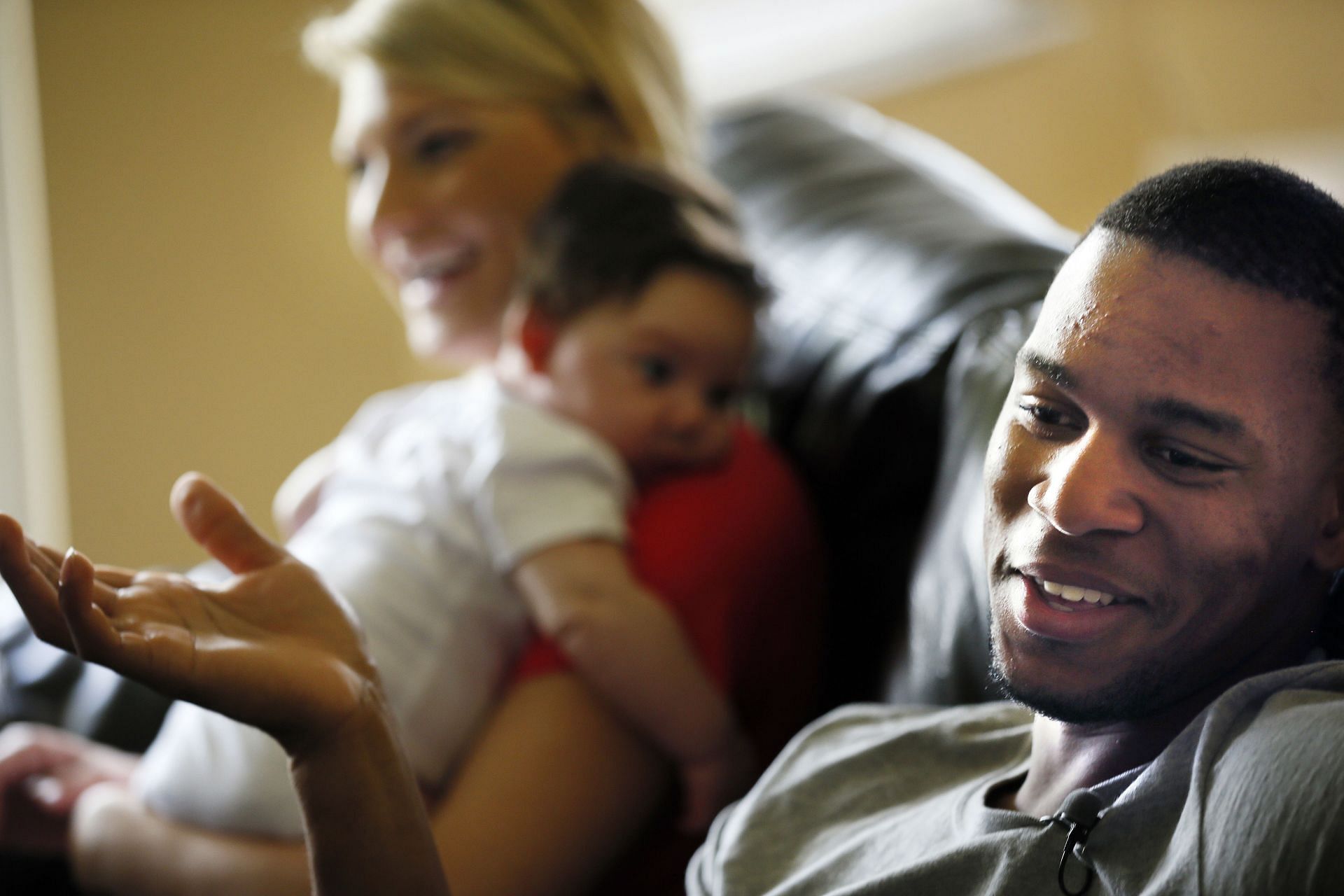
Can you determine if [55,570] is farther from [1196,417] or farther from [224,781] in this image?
[1196,417]

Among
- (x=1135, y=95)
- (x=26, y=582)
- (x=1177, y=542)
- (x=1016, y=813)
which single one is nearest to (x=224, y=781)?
(x=26, y=582)

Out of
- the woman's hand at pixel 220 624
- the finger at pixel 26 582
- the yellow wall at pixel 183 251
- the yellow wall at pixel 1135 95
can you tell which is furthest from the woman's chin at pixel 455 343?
the yellow wall at pixel 1135 95

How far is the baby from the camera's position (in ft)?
3.31

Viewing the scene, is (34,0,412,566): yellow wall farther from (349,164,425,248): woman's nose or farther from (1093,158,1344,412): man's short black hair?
(1093,158,1344,412): man's short black hair

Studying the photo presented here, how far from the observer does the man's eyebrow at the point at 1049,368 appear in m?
0.54

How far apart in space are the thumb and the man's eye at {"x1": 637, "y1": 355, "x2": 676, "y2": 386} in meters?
0.52

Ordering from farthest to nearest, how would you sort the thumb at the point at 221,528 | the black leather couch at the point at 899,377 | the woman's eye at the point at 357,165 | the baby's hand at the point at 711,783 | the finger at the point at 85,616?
the woman's eye at the point at 357,165, the baby's hand at the point at 711,783, the black leather couch at the point at 899,377, the thumb at the point at 221,528, the finger at the point at 85,616

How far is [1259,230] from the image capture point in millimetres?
513

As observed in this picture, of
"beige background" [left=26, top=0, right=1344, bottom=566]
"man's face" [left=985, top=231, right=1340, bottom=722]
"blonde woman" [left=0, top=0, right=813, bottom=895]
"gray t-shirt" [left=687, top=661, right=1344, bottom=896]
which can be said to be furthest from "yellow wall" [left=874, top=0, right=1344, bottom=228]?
"man's face" [left=985, top=231, right=1340, bottom=722]

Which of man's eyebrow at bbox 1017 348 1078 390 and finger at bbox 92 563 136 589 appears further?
finger at bbox 92 563 136 589

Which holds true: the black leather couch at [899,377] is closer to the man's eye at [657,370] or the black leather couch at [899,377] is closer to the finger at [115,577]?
the man's eye at [657,370]

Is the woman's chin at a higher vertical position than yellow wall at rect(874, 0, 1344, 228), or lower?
lower

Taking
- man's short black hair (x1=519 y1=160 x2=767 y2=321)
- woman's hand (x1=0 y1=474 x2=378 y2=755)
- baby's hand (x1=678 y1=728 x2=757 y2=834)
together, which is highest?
man's short black hair (x1=519 y1=160 x2=767 y2=321)

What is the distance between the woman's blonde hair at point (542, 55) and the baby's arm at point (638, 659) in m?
0.56
